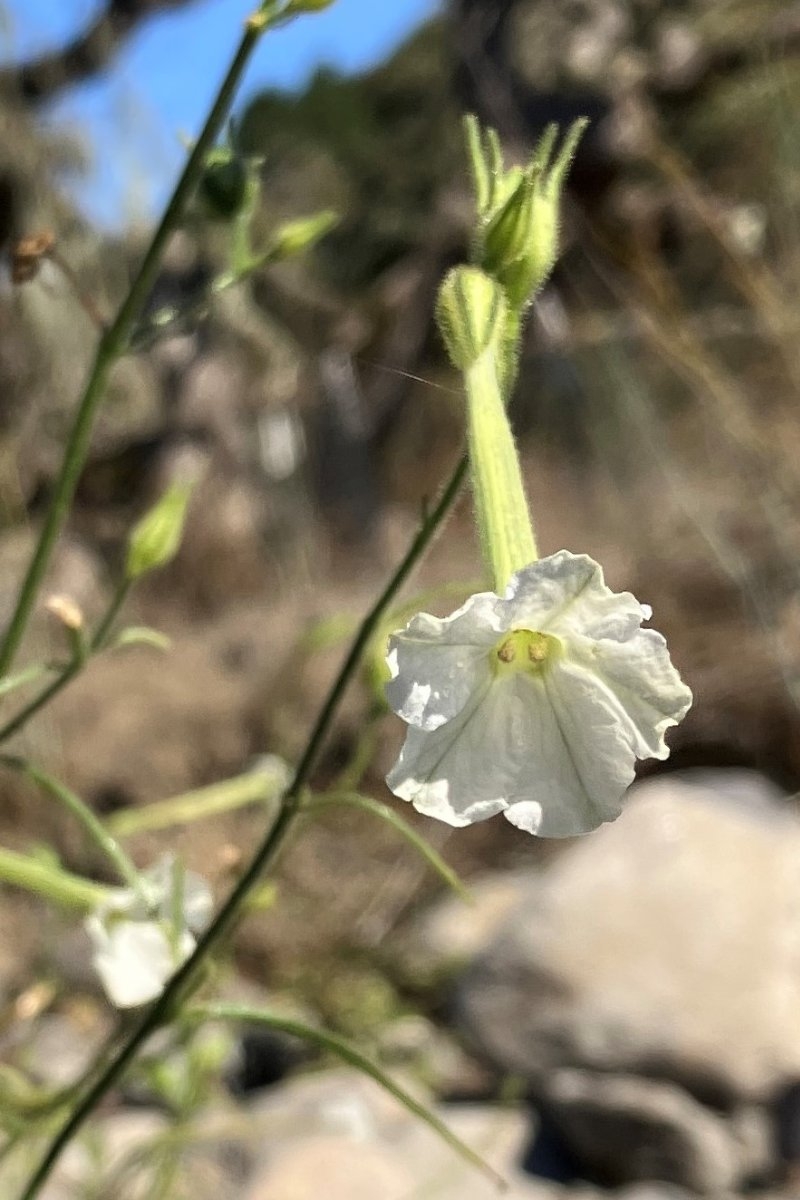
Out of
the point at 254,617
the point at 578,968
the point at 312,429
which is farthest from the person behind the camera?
the point at 312,429

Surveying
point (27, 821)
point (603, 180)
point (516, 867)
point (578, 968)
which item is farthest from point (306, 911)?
point (603, 180)

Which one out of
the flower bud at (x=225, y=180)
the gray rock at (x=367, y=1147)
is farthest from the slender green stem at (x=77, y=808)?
the gray rock at (x=367, y=1147)

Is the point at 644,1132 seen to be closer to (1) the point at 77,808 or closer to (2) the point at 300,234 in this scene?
(1) the point at 77,808

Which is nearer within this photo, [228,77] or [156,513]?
[228,77]

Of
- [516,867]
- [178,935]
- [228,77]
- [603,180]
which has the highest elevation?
[228,77]

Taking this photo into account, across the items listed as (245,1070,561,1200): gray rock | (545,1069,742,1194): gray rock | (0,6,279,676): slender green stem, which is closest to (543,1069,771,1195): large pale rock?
(545,1069,742,1194): gray rock

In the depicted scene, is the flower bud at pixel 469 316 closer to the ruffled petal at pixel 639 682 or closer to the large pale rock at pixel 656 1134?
the ruffled petal at pixel 639 682

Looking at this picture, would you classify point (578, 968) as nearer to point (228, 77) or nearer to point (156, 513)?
point (156, 513)
